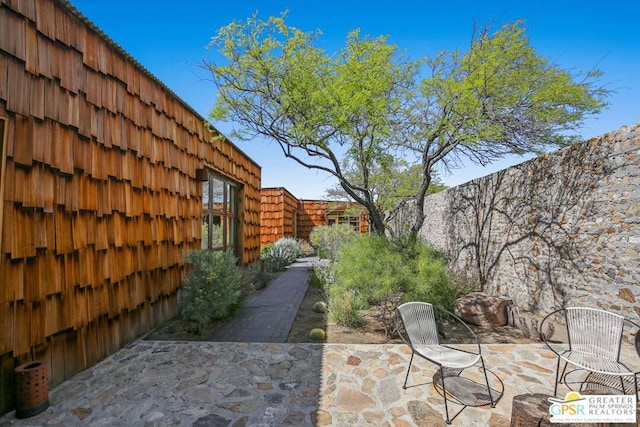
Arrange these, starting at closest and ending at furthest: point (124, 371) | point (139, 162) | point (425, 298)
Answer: point (124, 371) < point (139, 162) < point (425, 298)

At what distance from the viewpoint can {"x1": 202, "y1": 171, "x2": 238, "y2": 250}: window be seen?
20.7 ft

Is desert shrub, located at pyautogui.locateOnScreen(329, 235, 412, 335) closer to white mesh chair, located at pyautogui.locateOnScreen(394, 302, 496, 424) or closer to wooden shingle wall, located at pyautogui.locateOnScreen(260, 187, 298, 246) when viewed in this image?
white mesh chair, located at pyautogui.locateOnScreen(394, 302, 496, 424)

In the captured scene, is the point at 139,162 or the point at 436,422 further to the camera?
the point at 139,162

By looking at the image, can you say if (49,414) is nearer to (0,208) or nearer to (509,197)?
(0,208)

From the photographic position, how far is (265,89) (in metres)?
5.88

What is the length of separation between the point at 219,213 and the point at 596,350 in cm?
665

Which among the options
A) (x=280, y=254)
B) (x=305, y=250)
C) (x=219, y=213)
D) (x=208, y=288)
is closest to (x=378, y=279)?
(x=208, y=288)

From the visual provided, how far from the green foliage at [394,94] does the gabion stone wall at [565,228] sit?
1034 millimetres

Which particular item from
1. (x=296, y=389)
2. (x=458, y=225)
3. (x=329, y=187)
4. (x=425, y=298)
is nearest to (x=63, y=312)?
(x=296, y=389)

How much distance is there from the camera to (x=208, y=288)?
455cm

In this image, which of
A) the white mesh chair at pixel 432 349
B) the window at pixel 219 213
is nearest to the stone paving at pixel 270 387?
the white mesh chair at pixel 432 349

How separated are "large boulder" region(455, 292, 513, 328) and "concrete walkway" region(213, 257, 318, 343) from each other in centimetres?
291

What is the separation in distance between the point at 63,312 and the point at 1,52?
226cm

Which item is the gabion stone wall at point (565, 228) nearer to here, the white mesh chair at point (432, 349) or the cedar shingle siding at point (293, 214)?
the white mesh chair at point (432, 349)
